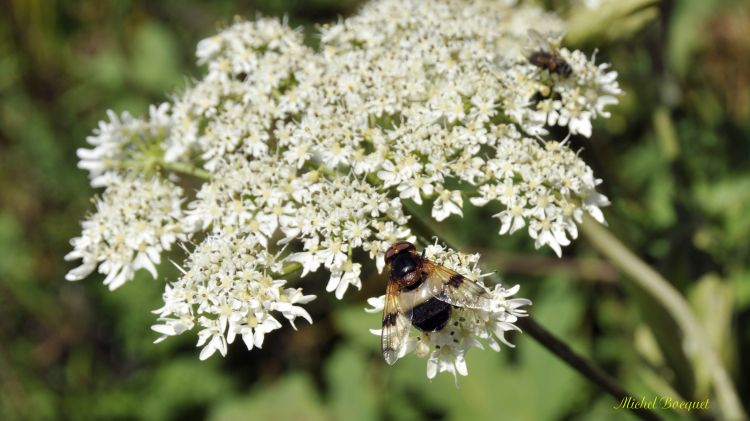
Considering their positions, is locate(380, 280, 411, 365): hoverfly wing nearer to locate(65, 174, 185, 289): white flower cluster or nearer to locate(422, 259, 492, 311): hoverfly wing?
locate(422, 259, 492, 311): hoverfly wing

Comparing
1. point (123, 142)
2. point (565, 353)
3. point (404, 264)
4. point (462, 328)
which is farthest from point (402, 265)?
point (123, 142)

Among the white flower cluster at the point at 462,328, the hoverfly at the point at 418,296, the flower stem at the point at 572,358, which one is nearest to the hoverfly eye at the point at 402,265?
the hoverfly at the point at 418,296

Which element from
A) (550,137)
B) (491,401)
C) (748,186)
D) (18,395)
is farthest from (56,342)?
(748,186)

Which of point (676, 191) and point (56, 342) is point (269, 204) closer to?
point (676, 191)

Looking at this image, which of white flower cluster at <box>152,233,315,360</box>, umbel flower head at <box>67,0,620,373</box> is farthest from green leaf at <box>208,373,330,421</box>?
white flower cluster at <box>152,233,315,360</box>

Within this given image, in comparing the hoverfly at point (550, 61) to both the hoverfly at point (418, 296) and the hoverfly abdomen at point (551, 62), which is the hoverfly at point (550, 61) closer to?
the hoverfly abdomen at point (551, 62)

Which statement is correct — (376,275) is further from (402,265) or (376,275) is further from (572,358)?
(402,265)
